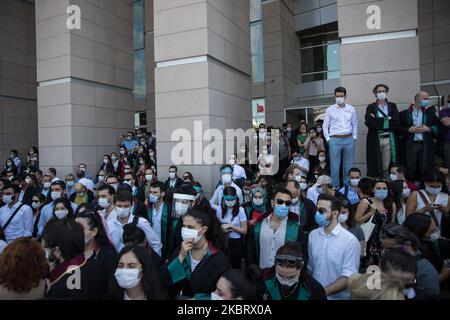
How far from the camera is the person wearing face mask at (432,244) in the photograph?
368 cm

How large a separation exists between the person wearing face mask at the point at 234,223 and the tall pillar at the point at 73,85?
364 inches

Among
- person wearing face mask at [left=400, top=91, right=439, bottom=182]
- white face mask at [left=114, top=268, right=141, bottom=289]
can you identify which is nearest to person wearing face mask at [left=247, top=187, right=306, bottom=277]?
white face mask at [left=114, top=268, right=141, bottom=289]

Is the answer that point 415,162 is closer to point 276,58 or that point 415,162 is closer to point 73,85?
point 73,85

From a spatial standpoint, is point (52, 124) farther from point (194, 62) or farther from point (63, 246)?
point (63, 246)

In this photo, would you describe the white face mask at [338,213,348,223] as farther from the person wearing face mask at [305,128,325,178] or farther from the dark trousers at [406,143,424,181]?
the person wearing face mask at [305,128,325,178]

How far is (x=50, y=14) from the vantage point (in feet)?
42.5

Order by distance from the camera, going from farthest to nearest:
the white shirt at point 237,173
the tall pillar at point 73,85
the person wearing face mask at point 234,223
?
1. the tall pillar at point 73,85
2. the white shirt at point 237,173
3. the person wearing face mask at point 234,223

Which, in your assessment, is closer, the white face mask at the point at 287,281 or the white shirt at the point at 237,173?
the white face mask at the point at 287,281

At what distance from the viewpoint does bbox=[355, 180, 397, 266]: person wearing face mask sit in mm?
4086

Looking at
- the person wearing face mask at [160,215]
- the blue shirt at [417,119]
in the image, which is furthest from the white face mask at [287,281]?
the blue shirt at [417,119]

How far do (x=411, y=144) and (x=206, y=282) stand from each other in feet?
18.4

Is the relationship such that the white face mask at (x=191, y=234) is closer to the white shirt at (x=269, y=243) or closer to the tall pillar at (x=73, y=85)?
the white shirt at (x=269, y=243)

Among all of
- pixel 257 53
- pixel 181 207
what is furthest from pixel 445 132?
pixel 257 53
